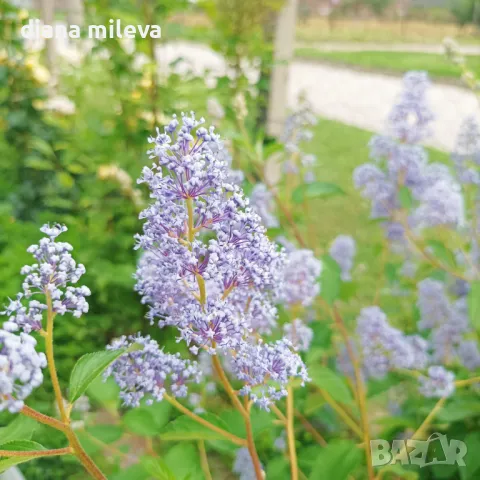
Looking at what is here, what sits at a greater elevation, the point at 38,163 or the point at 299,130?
the point at 299,130

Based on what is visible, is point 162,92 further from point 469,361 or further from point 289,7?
point 469,361

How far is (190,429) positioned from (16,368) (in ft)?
1.16

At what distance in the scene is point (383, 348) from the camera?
4.53ft

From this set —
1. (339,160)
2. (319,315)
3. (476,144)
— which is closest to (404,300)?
(319,315)

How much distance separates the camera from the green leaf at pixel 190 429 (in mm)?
786

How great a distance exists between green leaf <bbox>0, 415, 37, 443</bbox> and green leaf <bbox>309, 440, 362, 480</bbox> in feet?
1.26

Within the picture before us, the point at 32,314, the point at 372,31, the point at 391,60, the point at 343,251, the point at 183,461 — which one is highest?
the point at 372,31

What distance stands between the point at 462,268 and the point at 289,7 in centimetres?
150

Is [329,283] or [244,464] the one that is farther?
Answer: [329,283]

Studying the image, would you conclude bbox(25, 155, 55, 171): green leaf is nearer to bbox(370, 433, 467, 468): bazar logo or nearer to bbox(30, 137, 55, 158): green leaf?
bbox(30, 137, 55, 158): green leaf

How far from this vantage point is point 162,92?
7.20 ft

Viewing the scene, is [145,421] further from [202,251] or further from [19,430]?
[202,251]

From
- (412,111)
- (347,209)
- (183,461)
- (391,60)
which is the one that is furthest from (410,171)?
(391,60)

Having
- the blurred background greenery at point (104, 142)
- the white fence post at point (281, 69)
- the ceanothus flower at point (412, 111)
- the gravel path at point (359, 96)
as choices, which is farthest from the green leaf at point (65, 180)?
the gravel path at point (359, 96)
